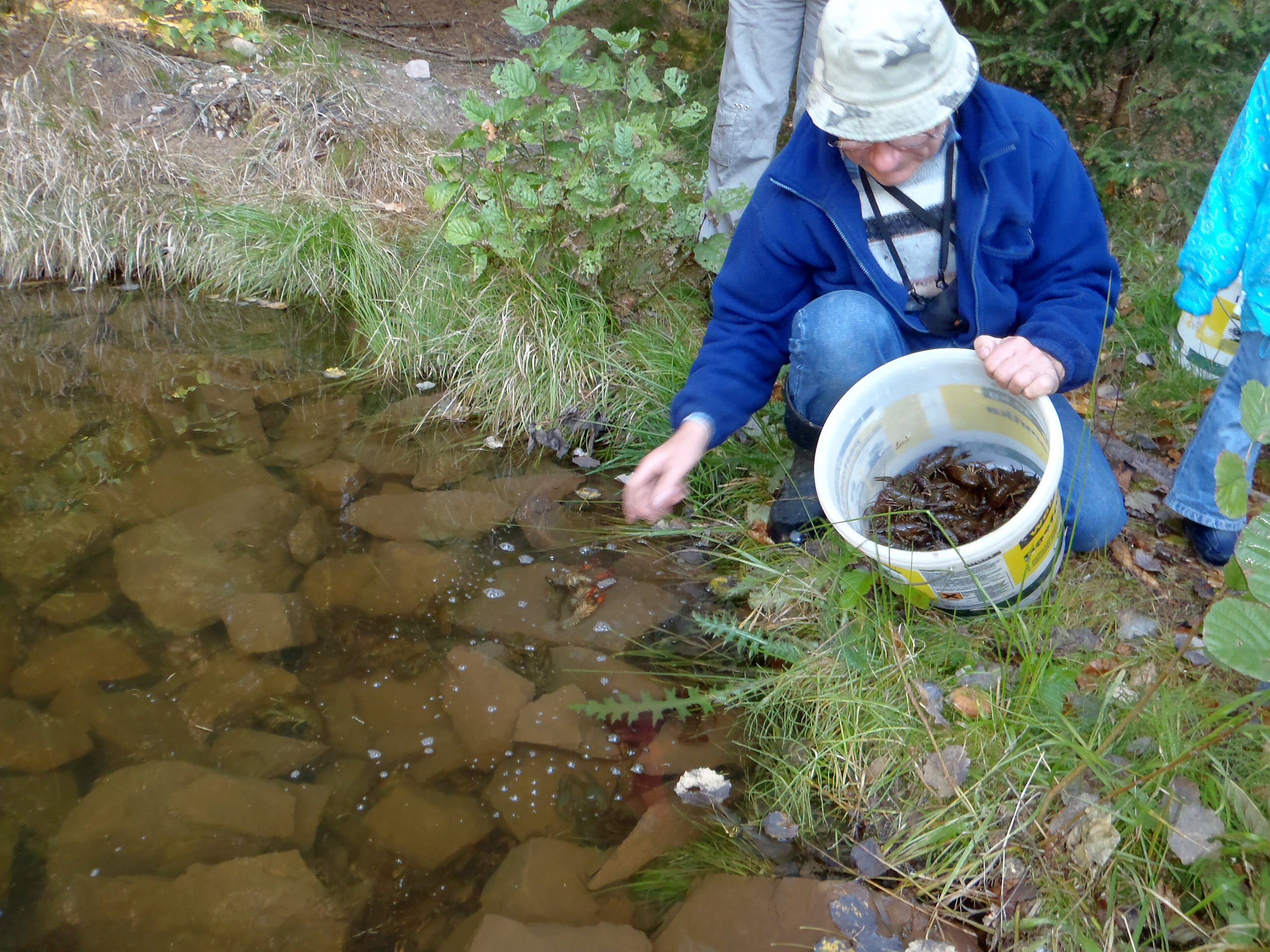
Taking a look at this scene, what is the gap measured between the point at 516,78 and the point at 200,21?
320 centimetres

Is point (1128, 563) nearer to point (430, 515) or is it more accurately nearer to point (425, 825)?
point (425, 825)

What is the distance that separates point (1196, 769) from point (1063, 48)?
2951 millimetres

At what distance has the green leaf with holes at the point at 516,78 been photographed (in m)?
2.51

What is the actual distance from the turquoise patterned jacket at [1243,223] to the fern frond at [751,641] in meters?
1.23

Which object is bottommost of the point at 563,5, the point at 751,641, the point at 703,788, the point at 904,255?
the point at 703,788

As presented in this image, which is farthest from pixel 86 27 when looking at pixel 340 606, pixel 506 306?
pixel 340 606

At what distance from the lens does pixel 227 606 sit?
7.52ft

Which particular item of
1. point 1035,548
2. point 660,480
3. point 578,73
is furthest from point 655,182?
point 1035,548

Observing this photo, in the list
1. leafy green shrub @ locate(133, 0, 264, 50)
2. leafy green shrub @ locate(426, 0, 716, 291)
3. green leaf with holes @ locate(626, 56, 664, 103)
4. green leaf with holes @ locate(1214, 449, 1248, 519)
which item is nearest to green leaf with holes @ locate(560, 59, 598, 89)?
leafy green shrub @ locate(426, 0, 716, 291)

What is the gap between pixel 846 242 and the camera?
189 cm

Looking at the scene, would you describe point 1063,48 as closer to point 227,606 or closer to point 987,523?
point 987,523

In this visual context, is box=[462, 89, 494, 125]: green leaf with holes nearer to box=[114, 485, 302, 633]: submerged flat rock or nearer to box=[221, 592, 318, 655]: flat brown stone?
box=[114, 485, 302, 633]: submerged flat rock

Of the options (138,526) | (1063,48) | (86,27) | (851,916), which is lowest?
(138,526)

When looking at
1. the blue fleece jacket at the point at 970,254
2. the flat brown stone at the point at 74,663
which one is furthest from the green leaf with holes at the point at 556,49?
the flat brown stone at the point at 74,663
